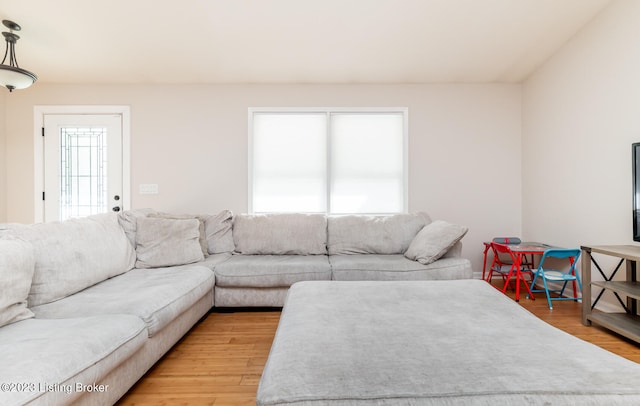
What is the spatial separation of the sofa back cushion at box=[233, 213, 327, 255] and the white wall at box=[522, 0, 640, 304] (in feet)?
8.03

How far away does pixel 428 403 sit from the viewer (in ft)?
2.55

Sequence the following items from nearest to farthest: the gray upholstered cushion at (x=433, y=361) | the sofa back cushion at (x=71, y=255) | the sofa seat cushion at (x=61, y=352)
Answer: the gray upholstered cushion at (x=433, y=361) → the sofa seat cushion at (x=61, y=352) → the sofa back cushion at (x=71, y=255)

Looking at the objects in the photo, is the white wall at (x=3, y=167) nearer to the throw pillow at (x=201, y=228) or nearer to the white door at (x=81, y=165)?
the white door at (x=81, y=165)

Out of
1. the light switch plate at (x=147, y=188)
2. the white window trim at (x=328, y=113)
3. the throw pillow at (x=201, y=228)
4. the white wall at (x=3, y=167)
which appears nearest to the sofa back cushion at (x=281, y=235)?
the throw pillow at (x=201, y=228)

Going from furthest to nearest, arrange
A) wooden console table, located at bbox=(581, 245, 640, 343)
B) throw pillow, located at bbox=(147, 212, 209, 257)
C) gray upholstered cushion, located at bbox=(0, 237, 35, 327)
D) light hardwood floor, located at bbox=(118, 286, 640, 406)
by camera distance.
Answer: throw pillow, located at bbox=(147, 212, 209, 257) → wooden console table, located at bbox=(581, 245, 640, 343) → light hardwood floor, located at bbox=(118, 286, 640, 406) → gray upholstered cushion, located at bbox=(0, 237, 35, 327)

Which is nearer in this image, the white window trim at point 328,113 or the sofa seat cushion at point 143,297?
the sofa seat cushion at point 143,297

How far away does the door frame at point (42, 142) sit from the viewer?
3678mm

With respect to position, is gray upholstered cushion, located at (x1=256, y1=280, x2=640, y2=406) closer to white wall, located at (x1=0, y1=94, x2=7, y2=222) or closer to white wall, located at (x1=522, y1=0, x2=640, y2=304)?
white wall, located at (x1=522, y1=0, x2=640, y2=304)

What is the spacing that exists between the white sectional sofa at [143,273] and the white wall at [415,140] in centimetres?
78

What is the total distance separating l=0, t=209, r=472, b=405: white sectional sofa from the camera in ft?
3.72

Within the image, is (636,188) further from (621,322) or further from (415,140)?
(415,140)

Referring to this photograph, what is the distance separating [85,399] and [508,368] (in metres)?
1.52

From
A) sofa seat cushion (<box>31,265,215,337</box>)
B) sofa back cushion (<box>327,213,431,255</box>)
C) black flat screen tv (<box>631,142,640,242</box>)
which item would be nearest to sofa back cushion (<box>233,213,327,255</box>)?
sofa back cushion (<box>327,213,431,255</box>)

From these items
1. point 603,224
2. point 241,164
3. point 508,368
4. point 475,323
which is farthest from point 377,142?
point 508,368
